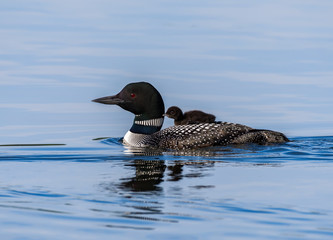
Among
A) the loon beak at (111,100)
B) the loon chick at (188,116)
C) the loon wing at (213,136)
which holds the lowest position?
the loon wing at (213,136)

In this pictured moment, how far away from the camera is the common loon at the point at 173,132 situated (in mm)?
9531

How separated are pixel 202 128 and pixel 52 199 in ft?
11.0

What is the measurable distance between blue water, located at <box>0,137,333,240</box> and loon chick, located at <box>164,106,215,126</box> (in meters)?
1.43

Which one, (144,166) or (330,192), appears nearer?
(330,192)

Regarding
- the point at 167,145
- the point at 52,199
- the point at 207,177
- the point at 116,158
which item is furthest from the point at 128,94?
the point at 52,199

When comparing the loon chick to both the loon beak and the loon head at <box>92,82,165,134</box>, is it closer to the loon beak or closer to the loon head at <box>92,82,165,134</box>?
the loon head at <box>92,82,165,134</box>

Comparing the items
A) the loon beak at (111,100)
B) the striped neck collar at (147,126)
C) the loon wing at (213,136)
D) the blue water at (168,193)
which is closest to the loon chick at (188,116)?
the striped neck collar at (147,126)

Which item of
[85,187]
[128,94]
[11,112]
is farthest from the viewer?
[11,112]

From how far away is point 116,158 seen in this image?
879 cm

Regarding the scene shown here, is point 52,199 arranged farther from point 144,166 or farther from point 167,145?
point 167,145

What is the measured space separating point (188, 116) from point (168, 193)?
14.5ft

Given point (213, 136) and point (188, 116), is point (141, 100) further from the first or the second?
point (213, 136)

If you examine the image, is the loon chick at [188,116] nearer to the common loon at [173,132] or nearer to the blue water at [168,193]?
the common loon at [173,132]

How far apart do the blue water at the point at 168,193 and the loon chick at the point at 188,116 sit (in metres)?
1.43
